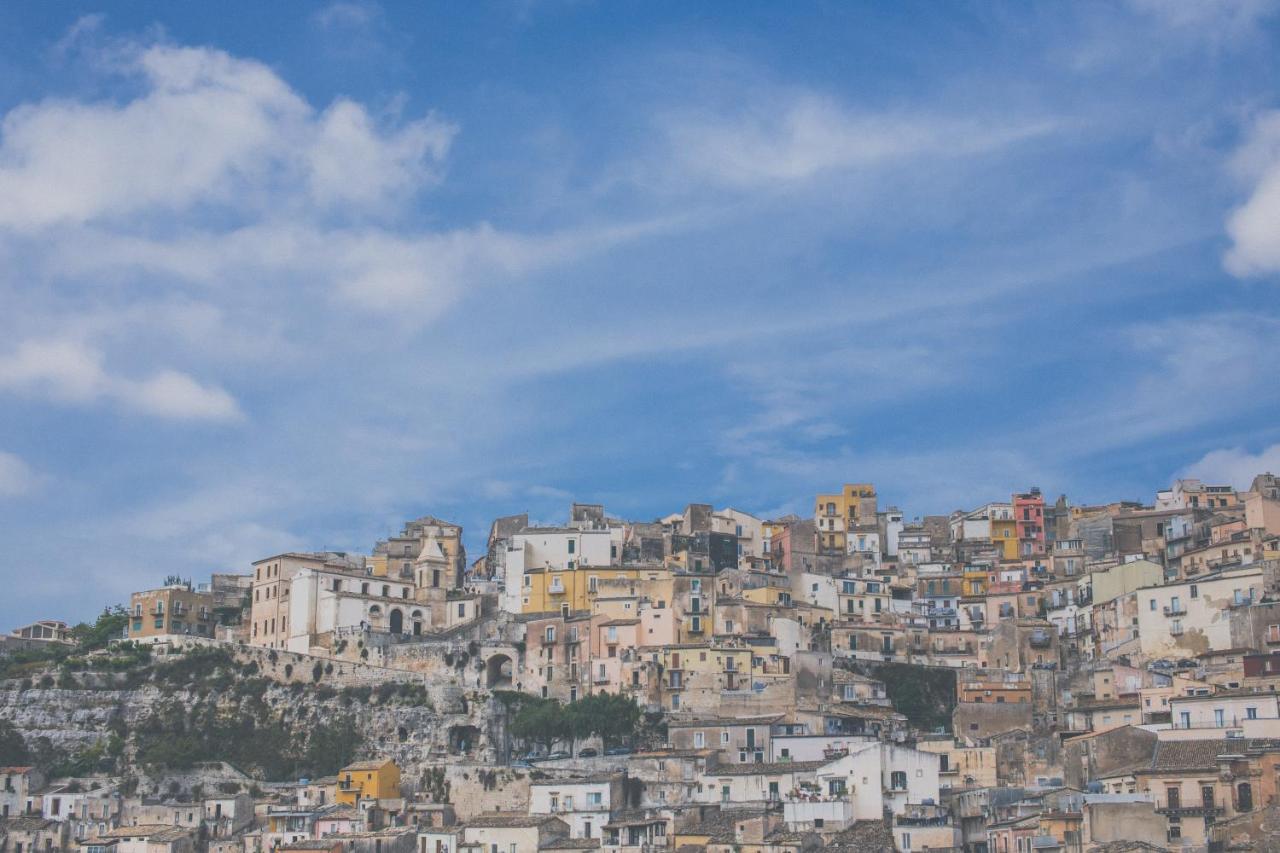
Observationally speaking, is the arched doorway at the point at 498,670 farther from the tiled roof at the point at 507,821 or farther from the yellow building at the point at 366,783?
the tiled roof at the point at 507,821

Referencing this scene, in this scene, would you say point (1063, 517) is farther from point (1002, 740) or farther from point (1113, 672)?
point (1002, 740)

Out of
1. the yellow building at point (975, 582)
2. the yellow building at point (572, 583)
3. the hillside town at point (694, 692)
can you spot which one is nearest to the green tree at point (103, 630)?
the hillside town at point (694, 692)

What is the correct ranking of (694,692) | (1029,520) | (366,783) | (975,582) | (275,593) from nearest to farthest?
(366,783), (694,692), (275,593), (975,582), (1029,520)

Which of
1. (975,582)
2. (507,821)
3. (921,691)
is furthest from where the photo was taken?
(975,582)

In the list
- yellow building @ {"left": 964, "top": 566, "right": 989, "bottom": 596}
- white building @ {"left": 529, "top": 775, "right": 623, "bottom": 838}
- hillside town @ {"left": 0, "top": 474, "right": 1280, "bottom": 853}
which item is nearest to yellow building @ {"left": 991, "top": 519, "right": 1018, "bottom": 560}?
hillside town @ {"left": 0, "top": 474, "right": 1280, "bottom": 853}

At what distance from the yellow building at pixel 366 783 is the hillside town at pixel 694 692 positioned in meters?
0.15

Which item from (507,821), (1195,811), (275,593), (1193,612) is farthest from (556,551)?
(1195,811)

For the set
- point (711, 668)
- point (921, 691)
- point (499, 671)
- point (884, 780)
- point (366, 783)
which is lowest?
point (884, 780)

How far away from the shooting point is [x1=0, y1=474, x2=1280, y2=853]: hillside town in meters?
71.6

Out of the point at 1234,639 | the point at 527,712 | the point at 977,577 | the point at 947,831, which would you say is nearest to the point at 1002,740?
the point at 947,831

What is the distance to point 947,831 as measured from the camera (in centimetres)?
6894

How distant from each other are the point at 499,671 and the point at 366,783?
1564cm

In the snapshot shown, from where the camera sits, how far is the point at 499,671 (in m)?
97.4

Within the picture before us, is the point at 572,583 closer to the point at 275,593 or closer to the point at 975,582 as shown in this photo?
the point at 275,593
